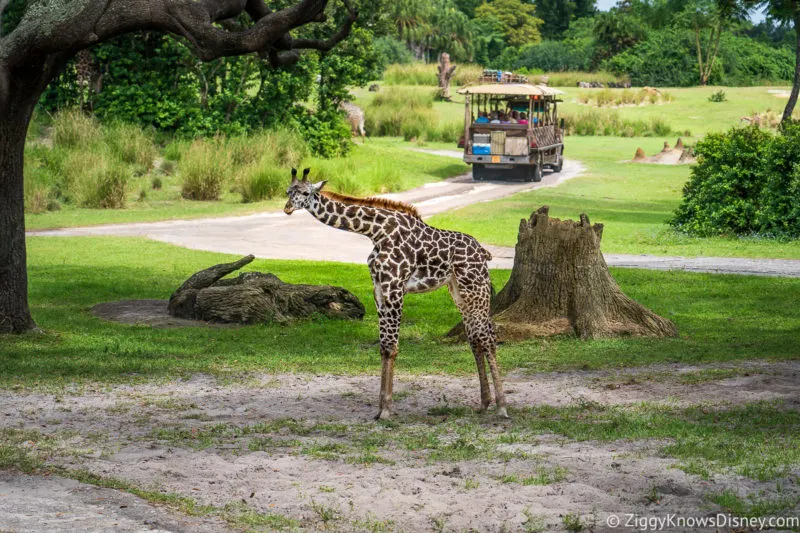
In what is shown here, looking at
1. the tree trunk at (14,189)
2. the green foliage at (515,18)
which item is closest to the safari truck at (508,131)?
the tree trunk at (14,189)

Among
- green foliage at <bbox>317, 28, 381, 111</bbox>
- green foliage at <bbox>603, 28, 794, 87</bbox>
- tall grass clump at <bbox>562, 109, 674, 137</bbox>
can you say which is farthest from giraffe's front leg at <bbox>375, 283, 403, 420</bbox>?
green foliage at <bbox>603, 28, 794, 87</bbox>

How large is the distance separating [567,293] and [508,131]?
24.8m

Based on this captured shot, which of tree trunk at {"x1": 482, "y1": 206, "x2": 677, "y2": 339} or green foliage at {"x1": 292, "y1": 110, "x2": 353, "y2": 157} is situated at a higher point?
green foliage at {"x1": 292, "y1": 110, "x2": 353, "y2": 157}

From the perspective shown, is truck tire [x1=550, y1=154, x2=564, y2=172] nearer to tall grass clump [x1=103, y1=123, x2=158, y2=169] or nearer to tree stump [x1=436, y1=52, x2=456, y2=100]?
tall grass clump [x1=103, y1=123, x2=158, y2=169]

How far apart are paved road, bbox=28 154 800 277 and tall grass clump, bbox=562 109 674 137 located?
102 feet

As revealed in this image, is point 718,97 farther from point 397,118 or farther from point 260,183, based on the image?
point 260,183

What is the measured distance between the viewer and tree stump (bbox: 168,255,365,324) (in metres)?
16.0

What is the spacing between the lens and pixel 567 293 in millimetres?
14672

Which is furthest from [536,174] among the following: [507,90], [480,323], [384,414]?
[384,414]

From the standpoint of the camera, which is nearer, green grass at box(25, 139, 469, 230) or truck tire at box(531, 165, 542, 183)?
green grass at box(25, 139, 469, 230)

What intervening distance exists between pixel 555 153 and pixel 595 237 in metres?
29.1

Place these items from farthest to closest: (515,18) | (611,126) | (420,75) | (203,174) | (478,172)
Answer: (515,18) < (420,75) < (611,126) < (478,172) < (203,174)

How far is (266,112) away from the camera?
3962cm

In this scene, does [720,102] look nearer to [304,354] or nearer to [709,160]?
[709,160]
